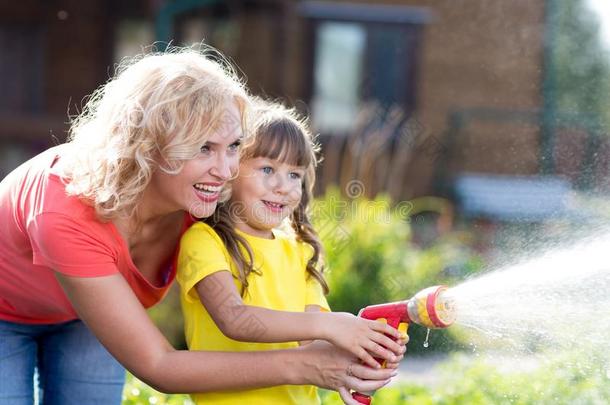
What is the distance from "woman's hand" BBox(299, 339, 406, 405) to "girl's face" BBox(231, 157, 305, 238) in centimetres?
41

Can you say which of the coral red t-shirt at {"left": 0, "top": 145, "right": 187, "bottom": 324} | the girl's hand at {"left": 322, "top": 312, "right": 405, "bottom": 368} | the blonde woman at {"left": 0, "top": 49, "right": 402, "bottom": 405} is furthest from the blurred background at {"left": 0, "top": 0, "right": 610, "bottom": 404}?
the girl's hand at {"left": 322, "top": 312, "right": 405, "bottom": 368}

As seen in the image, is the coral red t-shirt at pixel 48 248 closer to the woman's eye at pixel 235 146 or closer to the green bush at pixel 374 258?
the woman's eye at pixel 235 146

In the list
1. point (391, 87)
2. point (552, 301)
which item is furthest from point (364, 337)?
point (391, 87)

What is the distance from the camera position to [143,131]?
226 centimetres

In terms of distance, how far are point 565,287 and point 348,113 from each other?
745 cm

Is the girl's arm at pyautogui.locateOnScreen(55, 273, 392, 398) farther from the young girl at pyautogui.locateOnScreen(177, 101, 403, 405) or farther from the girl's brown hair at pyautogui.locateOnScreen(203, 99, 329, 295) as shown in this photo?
the girl's brown hair at pyautogui.locateOnScreen(203, 99, 329, 295)

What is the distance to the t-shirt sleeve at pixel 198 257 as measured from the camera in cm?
235

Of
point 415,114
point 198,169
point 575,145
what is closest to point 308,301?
point 198,169

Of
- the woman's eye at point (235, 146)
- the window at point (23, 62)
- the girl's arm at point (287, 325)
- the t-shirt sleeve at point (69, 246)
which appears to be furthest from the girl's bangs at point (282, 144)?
the window at point (23, 62)

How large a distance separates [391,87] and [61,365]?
780 centimetres

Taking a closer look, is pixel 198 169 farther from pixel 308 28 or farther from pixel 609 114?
pixel 308 28

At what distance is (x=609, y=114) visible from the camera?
6.14 m

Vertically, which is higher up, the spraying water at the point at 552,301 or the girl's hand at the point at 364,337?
the girl's hand at the point at 364,337

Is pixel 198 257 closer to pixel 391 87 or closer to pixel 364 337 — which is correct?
pixel 364 337
